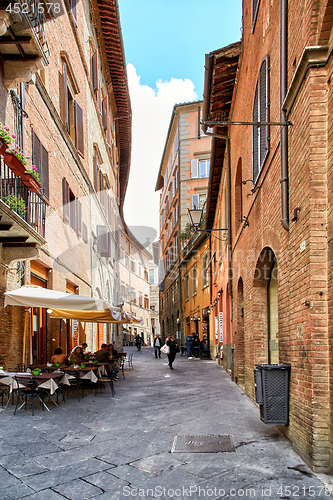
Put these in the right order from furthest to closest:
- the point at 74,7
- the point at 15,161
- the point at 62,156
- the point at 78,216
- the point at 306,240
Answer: the point at 78,216 < the point at 74,7 < the point at 62,156 < the point at 15,161 < the point at 306,240

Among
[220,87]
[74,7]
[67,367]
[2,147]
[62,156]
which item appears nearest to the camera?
[2,147]

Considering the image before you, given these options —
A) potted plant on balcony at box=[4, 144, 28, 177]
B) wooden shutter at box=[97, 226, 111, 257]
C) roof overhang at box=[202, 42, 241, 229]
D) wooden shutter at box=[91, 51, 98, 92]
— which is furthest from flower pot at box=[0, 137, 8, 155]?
wooden shutter at box=[91, 51, 98, 92]

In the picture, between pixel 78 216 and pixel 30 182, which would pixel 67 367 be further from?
pixel 78 216

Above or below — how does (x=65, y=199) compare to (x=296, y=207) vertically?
above

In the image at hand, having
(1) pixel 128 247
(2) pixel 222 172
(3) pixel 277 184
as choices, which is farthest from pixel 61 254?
(1) pixel 128 247

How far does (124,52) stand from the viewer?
922 inches

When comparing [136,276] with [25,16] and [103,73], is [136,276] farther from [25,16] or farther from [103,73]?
[25,16]

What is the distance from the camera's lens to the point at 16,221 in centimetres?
834

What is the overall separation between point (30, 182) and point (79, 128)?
8588 millimetres

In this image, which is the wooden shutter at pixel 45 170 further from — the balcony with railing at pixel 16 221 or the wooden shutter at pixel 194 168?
the wooden shutter at pixel 194 168

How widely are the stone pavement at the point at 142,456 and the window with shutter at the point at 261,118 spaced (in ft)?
13.9

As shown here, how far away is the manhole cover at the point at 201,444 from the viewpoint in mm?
5641

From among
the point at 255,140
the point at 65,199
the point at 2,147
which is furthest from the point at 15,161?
the point at 65,199

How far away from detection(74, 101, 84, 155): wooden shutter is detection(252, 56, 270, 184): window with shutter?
9.04 m
